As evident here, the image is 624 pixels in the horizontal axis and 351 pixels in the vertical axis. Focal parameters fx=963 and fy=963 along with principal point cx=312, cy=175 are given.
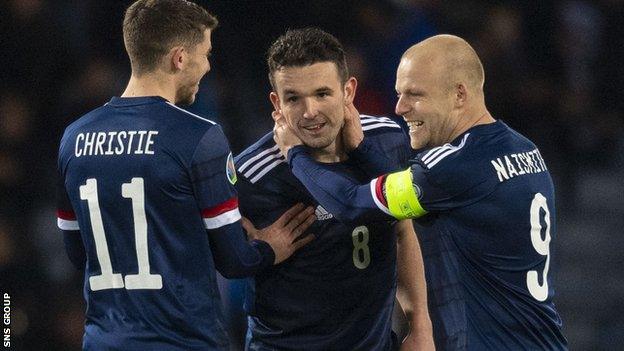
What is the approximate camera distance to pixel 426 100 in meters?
3.49

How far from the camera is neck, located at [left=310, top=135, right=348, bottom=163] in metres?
3.66

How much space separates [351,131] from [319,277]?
0.56 metres

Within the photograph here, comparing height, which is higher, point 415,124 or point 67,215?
point 415,124

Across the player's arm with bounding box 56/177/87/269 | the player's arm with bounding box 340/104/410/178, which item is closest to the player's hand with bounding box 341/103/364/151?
the player's arm with bounding box 340/104/410/178

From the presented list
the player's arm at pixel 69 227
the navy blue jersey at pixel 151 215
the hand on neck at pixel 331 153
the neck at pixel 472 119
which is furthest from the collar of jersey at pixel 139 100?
the neck at pixel 472 119

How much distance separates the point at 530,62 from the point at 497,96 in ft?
1.49

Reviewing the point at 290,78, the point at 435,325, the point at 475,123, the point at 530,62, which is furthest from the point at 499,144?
the point at 530,62

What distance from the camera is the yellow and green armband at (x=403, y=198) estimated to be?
3312 millimetres

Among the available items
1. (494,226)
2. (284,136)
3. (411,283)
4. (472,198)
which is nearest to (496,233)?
(494,226)

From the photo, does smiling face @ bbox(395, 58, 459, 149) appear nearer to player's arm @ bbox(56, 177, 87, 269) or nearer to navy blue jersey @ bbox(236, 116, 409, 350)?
navy blue jersey @ bbox(236, 116, 409, 350)

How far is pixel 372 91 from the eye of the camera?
22.6 ft

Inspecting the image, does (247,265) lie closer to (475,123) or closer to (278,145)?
(278,145)

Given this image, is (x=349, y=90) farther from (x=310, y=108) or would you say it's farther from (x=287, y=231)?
(x=287, y=231)

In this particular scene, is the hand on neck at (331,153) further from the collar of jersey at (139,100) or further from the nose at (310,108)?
the collar of jersey at (139,100)
